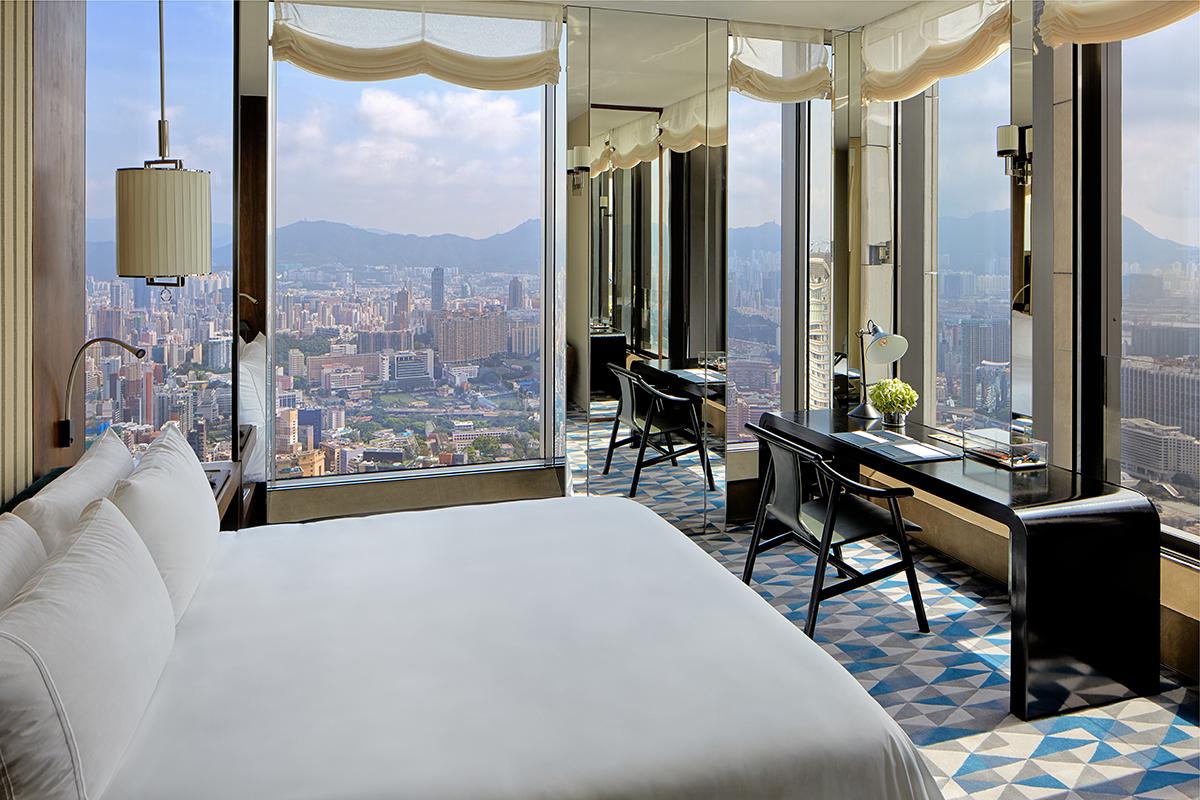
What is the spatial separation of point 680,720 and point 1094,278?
2842 millimetres

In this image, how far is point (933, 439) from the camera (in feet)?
12.9

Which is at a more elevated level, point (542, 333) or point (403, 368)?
point (542, 333)

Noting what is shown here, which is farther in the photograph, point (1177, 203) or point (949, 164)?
point (949, 164)

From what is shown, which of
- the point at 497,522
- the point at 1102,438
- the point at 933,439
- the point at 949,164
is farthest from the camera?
the point at 949,164

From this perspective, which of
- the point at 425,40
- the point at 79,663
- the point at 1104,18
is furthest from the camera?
the point at 425,40

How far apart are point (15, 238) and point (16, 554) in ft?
3.22

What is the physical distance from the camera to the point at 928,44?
4.36m

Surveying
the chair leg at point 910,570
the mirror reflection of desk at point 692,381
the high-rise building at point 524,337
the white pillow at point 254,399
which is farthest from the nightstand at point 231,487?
the chair leg at point 910,570

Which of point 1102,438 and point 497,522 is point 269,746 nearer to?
point 497,522

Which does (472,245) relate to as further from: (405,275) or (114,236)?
(114,236)

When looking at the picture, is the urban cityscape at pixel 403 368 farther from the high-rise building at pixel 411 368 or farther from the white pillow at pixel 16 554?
the white pillow at pixel 16 554

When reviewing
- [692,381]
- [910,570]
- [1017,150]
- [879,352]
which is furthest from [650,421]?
[1017,150]

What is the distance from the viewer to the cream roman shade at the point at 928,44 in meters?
3.94

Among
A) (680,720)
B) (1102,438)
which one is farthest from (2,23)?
(1102,438)
